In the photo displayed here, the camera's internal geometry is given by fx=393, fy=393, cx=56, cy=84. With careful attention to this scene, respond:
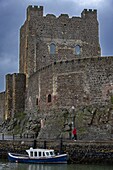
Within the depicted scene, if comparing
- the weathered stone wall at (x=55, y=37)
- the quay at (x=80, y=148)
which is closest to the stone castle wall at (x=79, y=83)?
the quay at (x=80, y=148)

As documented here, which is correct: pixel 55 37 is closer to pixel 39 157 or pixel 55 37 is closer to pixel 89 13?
pixel 89 13

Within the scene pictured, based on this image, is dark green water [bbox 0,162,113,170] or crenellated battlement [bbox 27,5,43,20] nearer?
dark green water [bbox 0,162,113,170]

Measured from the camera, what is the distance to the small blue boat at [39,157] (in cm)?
2884

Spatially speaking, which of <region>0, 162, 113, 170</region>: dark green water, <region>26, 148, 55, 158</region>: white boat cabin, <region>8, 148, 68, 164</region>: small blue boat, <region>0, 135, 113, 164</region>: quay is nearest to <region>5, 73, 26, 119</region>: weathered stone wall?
<region>0, 135, 113, 164</region>: quay

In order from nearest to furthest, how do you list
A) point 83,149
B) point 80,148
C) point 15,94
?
point 83,149
point 80,148
point 15,94

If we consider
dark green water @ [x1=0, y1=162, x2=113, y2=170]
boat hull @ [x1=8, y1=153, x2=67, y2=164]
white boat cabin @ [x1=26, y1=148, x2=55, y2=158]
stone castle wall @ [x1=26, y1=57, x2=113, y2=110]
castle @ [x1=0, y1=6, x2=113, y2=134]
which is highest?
castle @ [x1=0, y1=6, x2=113, y2=134]

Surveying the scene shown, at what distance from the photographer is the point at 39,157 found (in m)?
29.5

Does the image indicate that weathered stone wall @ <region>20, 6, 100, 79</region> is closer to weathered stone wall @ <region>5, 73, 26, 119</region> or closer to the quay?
weathered stone wall @ <region>5, 73, 26, 119</region>

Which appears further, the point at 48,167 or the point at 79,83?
the point at 79,83

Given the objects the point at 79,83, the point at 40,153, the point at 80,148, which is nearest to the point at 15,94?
the point at 79,83

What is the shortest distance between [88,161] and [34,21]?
→ 26798 mm

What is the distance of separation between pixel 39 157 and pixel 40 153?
0.32 m

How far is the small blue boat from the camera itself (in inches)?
1135

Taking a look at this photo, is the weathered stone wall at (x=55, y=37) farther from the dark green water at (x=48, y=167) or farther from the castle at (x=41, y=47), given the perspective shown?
the dark green water at (x=48, y=167)
